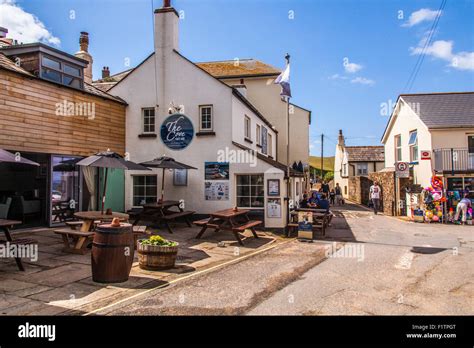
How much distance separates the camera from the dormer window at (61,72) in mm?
12031

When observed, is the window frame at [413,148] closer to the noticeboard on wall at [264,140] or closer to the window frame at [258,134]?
the noticeboard on wall at [264,140]

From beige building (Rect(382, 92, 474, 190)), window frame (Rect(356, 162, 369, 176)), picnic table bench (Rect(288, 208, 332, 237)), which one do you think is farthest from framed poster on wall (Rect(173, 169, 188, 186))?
window frame (Rect(356, 162, 369, 176))

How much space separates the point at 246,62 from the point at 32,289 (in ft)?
82.7

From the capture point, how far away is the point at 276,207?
43.9 ft

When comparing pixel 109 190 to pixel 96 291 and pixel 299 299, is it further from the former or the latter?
pixel 299 299

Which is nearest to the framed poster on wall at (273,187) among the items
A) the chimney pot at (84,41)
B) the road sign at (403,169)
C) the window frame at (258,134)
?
the window frame at (258,134)

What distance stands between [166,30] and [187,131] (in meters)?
4.70

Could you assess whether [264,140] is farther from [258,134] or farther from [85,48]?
[85,48]

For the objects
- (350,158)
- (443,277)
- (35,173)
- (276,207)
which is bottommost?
(443,277)

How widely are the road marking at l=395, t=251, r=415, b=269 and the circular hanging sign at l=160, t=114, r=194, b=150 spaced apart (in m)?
9.38

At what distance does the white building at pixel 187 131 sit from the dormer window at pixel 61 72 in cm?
273

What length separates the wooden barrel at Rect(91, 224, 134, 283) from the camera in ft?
20.9
